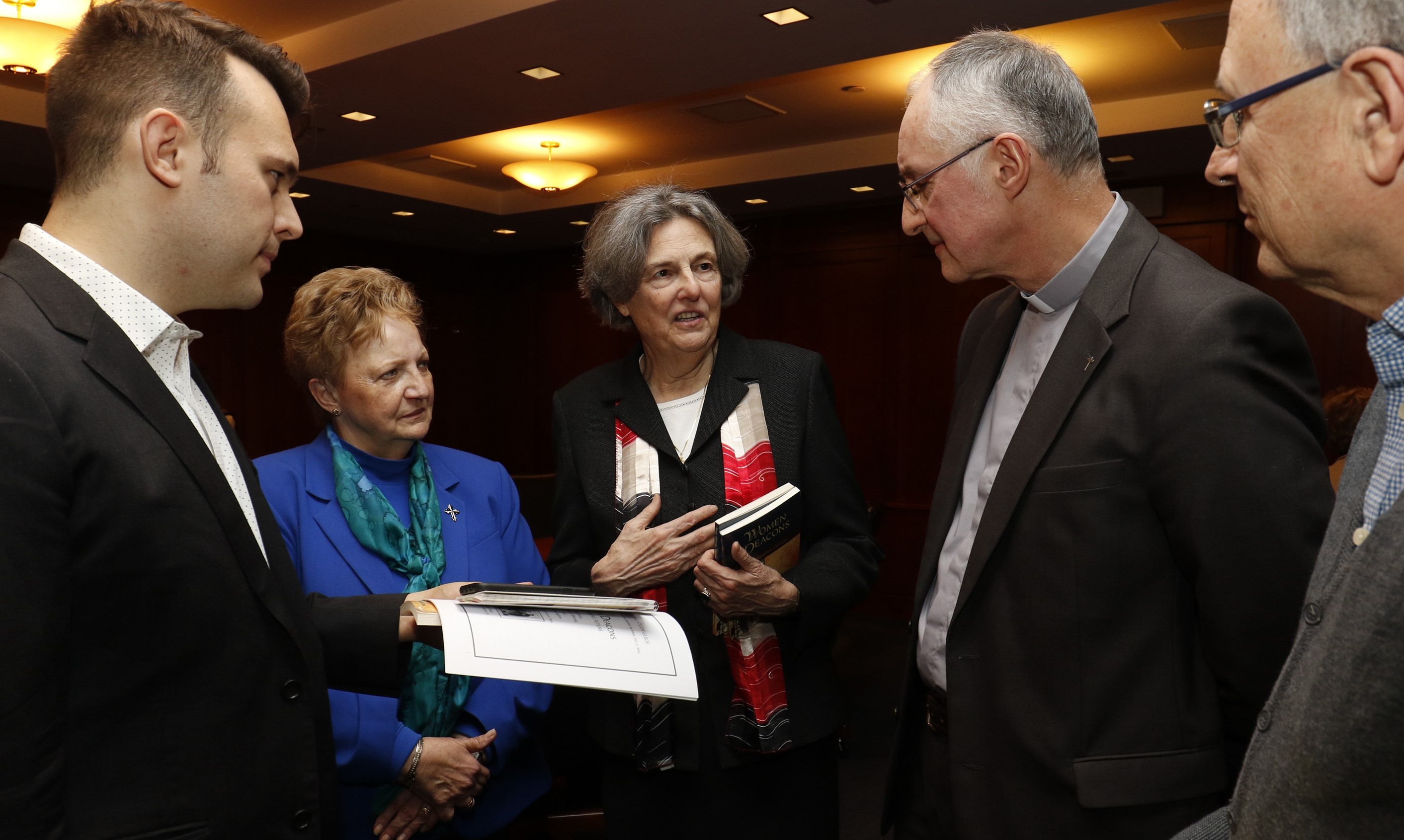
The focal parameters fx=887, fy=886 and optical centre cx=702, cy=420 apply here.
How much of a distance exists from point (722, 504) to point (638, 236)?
→ 684mm

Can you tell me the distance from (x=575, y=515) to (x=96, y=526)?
1.18m

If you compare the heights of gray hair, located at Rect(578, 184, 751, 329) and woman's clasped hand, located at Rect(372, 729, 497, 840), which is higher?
gray hair, located at Rect(578, 184, 751, 329)

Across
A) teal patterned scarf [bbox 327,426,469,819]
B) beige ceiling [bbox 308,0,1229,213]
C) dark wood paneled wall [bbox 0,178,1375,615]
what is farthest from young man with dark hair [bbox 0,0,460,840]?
dark wood paneled wall [bbox 0,178,1375,615]

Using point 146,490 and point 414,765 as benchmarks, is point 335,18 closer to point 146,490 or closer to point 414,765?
point 414,765

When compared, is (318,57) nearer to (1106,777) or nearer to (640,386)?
(640,386)

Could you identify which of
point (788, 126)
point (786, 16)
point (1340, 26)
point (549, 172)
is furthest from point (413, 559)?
point (549, 172)

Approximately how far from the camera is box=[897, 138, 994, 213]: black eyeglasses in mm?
1551

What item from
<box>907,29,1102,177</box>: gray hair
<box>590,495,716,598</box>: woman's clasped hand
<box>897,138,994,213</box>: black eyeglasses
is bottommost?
<box>590,495,716,598</box>: woman's clasped hand

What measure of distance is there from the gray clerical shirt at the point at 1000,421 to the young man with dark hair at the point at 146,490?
3.34 ft

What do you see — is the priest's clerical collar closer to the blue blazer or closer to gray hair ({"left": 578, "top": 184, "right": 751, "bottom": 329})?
gray hair ({"left": 578, "top": 184, "right": 751, "bottom": 329})

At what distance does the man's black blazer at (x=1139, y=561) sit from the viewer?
1208mm

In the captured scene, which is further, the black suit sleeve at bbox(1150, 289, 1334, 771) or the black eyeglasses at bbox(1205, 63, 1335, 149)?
the black suit sleeve at bbox(1150, 289, 1334, 771)

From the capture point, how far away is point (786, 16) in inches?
164

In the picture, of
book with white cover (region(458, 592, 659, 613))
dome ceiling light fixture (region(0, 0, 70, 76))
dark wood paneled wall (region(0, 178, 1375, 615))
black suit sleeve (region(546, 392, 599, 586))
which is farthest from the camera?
dark wood paneled wall (region(0, 178, 1375, 615))
